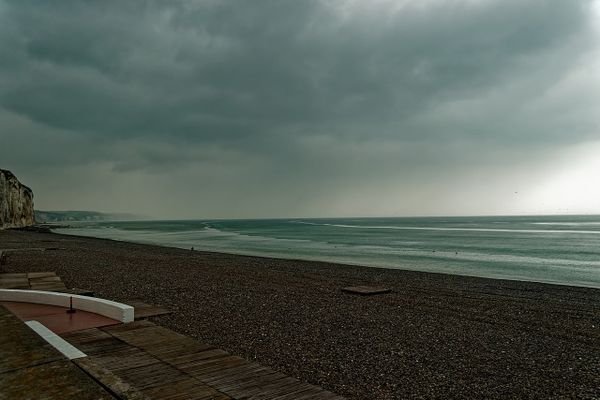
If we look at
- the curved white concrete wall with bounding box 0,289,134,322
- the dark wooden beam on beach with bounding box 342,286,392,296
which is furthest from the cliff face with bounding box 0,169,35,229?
the dark wooden beam on beach with bounding box 342,286,392,296

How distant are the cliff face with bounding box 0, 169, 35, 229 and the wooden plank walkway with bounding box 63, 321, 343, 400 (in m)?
84.0

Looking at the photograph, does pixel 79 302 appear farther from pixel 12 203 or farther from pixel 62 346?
pixel 12 203

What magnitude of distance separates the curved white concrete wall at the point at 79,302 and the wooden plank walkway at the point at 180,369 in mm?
826

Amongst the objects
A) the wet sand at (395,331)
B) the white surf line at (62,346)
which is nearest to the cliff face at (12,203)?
the wet sand at (395,331)

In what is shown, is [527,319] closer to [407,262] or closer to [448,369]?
[448,369]

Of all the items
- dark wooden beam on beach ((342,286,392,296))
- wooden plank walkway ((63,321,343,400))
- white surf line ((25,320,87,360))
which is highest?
white surf line ((25,320,87,360))

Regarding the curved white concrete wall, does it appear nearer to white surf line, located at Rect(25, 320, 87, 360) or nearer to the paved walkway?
white surf line, located at Rect(25, 320, 87, 360)

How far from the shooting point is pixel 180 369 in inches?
212

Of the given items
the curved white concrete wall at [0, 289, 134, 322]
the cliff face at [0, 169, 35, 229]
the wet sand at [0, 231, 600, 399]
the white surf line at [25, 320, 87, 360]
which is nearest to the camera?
the white surf line at [25, 320, 87, 360]

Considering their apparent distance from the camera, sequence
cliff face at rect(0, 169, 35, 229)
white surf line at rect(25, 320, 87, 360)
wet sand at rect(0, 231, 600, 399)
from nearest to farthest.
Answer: white surf line at rect(25, 320, 87, 360)
wet sand at rect(0, 231, 600, 399)
cliff face at rect(0, 169, 35, 229)

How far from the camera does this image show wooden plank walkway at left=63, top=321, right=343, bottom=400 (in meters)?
4.70

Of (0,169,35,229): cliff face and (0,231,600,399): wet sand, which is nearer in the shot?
(0,231,600,399): wet sand

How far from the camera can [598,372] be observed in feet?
23.7

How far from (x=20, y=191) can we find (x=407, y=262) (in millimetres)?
Result: 96935
